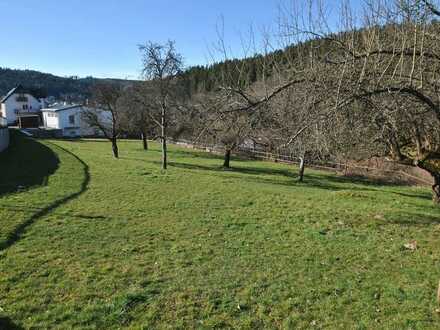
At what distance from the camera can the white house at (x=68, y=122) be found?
49594 mm

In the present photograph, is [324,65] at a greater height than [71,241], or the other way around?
[324,65]

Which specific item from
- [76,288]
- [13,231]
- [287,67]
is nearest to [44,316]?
[76,288]

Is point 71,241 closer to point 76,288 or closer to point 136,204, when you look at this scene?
point 76,288

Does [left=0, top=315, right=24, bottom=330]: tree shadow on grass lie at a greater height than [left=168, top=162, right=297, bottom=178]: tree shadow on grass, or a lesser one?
greater

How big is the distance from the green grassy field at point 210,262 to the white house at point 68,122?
4233cm

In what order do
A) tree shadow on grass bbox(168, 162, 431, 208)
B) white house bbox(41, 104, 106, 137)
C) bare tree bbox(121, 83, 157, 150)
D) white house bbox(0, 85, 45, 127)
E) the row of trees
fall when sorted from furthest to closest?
white house bbox(0, 85, 45, 127) < white house bbox(41, 104, 106, 137) < bare tree bbox(121, 83, 157, 150) < tree shadow on grass bbox(168, 162, 431, 208) < the row of trees

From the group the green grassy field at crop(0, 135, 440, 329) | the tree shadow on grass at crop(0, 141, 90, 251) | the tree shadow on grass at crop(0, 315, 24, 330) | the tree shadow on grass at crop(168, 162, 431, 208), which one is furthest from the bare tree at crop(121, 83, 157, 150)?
the tree shadow on grass at crop(0, 315, 24, 330)

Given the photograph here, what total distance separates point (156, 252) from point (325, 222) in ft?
15.6

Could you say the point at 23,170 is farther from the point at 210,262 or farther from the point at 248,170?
the point at 248,170

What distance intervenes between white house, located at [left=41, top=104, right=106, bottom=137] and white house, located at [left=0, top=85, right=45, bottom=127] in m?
4.59

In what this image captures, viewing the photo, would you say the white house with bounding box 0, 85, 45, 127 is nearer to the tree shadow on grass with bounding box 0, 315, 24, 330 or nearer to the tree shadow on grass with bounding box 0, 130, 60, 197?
the tree shadow on grass with bounding box 0, 130, 60, 197

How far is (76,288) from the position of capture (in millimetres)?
4691

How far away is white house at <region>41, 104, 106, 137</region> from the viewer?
49594 mm

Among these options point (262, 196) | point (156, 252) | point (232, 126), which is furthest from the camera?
point (262, 196)
